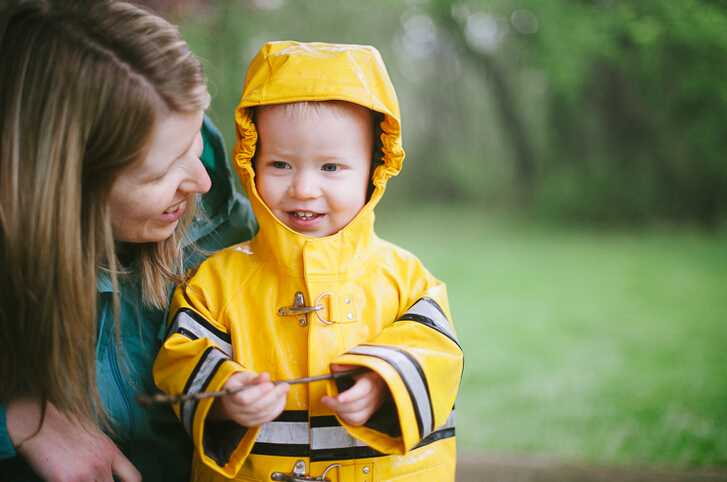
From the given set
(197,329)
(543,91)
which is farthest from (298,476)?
(543,91)

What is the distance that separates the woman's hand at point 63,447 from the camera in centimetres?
119

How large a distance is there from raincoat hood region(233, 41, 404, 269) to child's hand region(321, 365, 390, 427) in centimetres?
30

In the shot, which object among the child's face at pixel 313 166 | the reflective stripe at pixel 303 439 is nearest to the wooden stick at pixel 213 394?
the reflective stripe at pixel 303 439

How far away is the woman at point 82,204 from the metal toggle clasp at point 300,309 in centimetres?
33

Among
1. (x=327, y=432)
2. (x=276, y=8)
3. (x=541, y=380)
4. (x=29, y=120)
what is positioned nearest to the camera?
(x=29, y=120)

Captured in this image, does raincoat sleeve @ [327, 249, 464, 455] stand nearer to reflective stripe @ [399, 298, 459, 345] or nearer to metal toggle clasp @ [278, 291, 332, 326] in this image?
reflective stripe @ [399, 298, 459, 345]

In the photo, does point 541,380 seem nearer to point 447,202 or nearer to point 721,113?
point 721,113

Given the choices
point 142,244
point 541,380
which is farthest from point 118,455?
point 541,380

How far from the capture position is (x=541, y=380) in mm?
3574

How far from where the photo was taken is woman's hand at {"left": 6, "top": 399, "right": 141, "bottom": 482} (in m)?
1.19

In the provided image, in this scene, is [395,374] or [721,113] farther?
[721,113]

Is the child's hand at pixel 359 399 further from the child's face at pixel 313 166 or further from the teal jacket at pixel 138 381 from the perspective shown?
the teal jacket at pixel 138 381

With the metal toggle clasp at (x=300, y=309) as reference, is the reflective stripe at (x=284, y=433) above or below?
below

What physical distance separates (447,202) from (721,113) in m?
4.12
